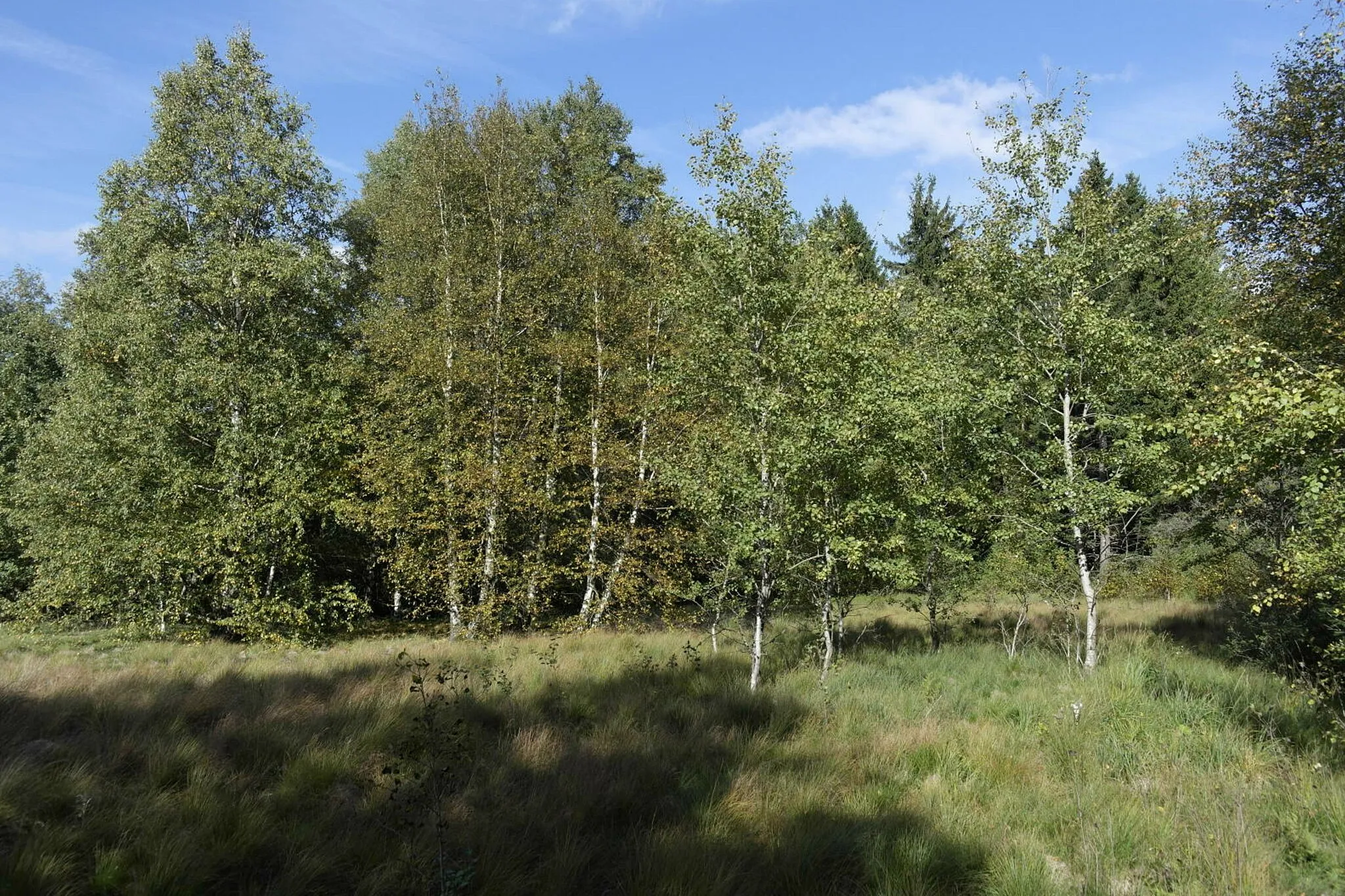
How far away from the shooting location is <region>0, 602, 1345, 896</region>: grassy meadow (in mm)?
4027

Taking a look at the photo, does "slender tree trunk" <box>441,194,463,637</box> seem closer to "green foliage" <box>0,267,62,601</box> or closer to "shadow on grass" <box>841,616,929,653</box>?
"shadow on grass" <box>841,616,929,653</box>

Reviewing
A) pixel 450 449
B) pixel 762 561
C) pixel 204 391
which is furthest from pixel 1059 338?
pixel 204 391

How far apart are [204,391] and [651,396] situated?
1016cm

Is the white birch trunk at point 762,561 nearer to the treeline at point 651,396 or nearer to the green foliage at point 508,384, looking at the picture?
the treeline at point 651,396

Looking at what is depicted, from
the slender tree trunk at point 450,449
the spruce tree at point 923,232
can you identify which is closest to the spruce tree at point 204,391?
the slender tree trunk at point 450,449

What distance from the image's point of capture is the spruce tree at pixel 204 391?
14.7 metres

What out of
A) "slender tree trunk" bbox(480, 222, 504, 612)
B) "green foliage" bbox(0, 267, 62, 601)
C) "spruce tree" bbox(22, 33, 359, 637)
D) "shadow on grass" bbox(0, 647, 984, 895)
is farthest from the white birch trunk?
"green foliage" bbox(0, 267, 62, 601)

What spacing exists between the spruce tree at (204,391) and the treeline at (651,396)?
102 millimetres

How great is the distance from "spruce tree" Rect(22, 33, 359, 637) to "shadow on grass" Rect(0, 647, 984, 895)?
8475 mm

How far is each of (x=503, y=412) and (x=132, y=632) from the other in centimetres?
929

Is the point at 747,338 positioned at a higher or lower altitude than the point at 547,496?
higher

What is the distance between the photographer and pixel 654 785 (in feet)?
18.3

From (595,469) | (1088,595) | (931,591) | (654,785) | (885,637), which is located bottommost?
(885,637)

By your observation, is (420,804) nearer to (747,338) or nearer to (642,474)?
(747,338)
